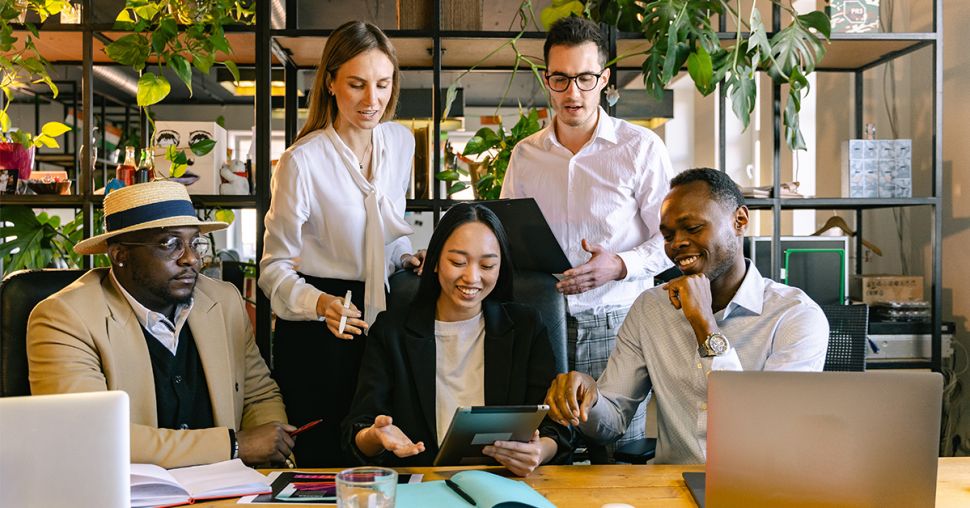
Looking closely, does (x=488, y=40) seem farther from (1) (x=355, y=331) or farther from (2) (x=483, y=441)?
(2) (x=483, y=441)

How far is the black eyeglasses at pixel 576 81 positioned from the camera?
2396 mm

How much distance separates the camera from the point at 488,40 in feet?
10.5

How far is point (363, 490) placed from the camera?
46.9 inches

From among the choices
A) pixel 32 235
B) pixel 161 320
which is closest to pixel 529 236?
pixel 161 320

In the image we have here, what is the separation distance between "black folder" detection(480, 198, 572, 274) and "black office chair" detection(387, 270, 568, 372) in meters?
0.04

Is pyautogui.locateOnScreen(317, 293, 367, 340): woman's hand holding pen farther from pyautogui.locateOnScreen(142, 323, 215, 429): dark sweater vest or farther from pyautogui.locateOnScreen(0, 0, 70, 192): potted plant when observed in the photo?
pyautogui.locateOnScreen(0, 0, 70, 192): potted plant

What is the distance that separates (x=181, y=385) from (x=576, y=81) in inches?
50.9

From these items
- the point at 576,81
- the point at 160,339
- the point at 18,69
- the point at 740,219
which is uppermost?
the point at 18,69

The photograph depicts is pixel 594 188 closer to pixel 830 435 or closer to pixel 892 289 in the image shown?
pixel 830 435

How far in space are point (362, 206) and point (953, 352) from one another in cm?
255

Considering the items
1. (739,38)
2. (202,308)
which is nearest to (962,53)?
(739,38)

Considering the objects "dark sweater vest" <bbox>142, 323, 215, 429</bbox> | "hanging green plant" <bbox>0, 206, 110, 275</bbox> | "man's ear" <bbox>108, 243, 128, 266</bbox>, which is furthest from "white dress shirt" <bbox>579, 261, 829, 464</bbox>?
"hanging green plant" <bbox>0, 206, 110, 275</bbox>

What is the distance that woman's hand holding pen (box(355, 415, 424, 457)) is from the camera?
1.70 metres

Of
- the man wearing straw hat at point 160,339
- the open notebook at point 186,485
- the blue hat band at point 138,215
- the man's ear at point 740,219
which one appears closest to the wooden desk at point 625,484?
the open notebook at point 186,485
